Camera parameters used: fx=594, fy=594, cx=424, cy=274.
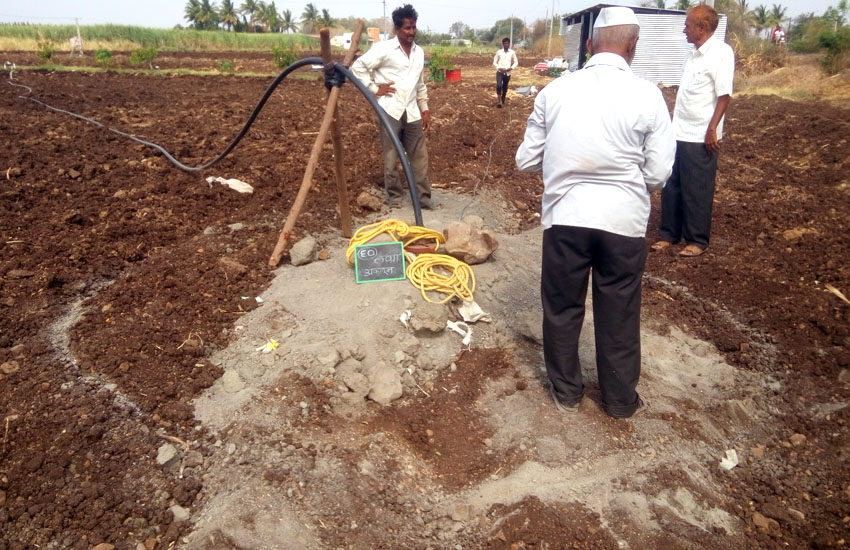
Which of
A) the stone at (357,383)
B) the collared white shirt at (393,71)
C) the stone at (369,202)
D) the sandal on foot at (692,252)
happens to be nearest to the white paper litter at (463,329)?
the stone at (357,383)

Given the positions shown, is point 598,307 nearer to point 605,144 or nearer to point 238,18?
point 605,144

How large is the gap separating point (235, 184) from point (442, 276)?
3206 mm

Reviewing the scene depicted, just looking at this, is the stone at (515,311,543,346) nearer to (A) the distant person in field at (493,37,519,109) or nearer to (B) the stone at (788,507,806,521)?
(B) the stone at (788,507,806,521)

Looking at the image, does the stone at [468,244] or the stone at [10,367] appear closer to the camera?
the stone at [10,367]

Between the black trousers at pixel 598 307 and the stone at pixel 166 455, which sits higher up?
the black trousers at pixel 598 307

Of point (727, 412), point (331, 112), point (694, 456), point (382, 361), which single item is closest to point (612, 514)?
point (694, 456)

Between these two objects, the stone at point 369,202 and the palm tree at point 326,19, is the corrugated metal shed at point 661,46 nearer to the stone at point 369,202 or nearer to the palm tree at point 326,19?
the stone at point 369,202

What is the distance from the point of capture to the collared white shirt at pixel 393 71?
5332 millimetres

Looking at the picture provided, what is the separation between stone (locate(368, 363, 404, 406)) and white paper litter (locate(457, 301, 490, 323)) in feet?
2.36

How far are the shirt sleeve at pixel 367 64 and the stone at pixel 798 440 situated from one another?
4163 millimetres

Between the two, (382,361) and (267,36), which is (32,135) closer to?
(382,361)

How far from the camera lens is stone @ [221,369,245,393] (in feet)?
11.0

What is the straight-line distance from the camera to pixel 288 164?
7.11 meters

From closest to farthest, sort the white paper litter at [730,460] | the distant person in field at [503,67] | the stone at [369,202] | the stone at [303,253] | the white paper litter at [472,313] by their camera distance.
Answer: the white paper litter at [730,460], the white paper litter at [472,313], the stone at [303,253], the stone at [369,202], the distant person in field at [503,67]
